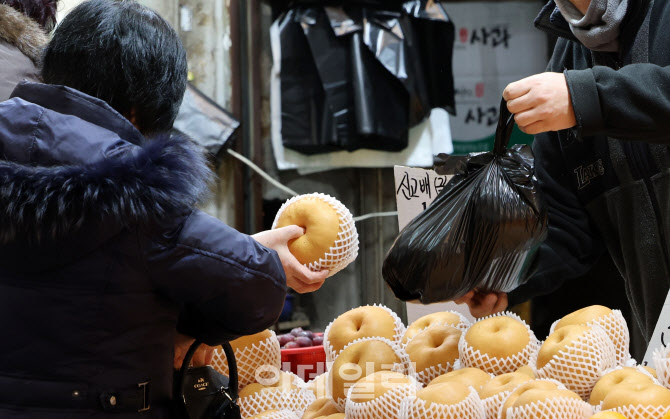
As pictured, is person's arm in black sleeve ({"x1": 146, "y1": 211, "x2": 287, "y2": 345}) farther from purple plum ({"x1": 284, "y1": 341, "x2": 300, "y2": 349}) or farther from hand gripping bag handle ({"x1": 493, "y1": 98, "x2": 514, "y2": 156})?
purple plum ({"x1": 284, "y1": 341, "x2": 300, "y2": 349})

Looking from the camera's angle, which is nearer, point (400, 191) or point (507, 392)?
point (507, 392)

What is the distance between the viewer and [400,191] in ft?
7.21

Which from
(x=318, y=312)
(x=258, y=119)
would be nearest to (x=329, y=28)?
(x=258, y=119)

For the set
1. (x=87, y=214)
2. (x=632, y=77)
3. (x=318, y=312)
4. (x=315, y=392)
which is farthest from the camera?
(x=318, y=312)

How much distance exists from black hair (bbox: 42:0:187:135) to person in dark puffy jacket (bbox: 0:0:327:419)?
8cm

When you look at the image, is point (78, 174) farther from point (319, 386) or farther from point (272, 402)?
point (319, 386)

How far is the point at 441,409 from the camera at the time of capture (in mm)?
1338

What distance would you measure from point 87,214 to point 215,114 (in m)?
3.01

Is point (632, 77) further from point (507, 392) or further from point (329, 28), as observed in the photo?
point (329, 28)

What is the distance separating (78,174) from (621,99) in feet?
3.71

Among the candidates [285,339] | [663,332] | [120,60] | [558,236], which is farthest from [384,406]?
[285,339]

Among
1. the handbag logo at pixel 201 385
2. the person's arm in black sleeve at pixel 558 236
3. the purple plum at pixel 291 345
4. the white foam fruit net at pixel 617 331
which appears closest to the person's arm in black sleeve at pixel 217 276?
the handbag logo at pixel 201 385

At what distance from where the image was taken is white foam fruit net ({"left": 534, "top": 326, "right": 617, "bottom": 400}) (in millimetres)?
1438

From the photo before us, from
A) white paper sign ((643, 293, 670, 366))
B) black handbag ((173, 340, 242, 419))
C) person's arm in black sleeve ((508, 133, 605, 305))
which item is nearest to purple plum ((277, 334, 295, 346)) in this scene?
person's arm in black sleeve ((508, 133, 605, 305))
